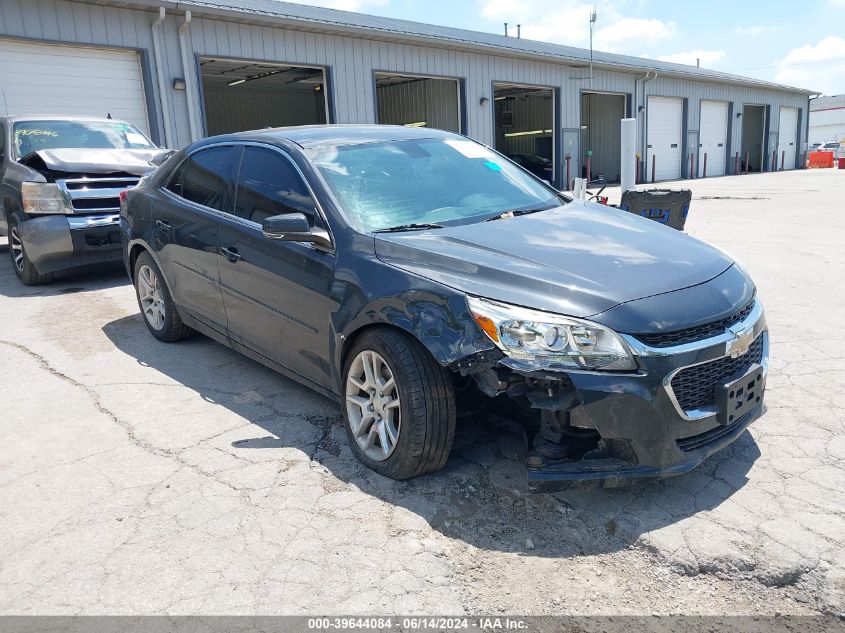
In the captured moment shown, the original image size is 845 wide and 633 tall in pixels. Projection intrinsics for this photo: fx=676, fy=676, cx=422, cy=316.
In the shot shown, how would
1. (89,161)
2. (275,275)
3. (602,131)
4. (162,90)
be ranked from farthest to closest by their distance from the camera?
(602,131) < (162,90) < (89,161) < (275,275)

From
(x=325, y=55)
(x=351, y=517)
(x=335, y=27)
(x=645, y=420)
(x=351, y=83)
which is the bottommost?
(x=351, y=517)

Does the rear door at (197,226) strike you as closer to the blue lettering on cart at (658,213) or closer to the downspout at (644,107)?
the blue lettering on cart at (658,213)

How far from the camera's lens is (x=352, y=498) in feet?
10.3

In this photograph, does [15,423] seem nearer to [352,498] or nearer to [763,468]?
[352,498]

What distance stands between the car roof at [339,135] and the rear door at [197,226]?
0.27m

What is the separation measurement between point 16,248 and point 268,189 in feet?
18.4

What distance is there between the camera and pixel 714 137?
3316 centimetres

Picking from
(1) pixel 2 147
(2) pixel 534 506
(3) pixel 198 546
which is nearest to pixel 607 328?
(2) pixel 534 506

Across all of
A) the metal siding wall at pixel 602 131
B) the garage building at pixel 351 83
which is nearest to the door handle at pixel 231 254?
the garage building at pixel 351 83

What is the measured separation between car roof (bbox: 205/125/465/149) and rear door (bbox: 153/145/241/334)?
27 cm

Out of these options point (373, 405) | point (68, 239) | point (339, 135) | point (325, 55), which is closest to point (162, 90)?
point (325, 55)

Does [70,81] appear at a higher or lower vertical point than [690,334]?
higher

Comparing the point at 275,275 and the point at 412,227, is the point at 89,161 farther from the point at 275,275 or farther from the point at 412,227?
the point at 412,227

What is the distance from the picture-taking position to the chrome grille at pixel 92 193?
748 cm
